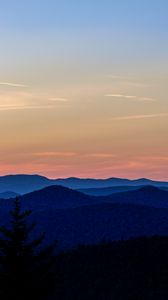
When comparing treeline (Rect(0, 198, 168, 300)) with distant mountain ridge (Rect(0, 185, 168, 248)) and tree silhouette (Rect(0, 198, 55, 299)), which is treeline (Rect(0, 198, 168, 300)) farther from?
distant mountain ridge (Rect(0, 185, 168, 248))

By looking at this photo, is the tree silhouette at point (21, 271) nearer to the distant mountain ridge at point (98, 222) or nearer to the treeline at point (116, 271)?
the treeline at point (116, 271)

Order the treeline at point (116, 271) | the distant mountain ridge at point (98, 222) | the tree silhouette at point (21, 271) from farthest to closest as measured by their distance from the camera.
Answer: the distant mountain ridge at point (98, 222) → the treeline at point (116, 271) → the tree silhouette at point (21, 271)

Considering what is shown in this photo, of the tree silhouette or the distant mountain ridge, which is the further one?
the distant mountain ridge

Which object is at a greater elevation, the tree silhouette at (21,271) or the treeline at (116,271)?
the tree silhouette at (21,271)

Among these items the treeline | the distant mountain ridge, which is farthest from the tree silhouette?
the distant mountain ridge

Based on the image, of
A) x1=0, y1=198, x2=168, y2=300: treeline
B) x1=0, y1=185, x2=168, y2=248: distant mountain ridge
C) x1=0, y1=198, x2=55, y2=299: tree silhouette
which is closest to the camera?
x1=0, y1=198, x2=55, y2=299: tree silhouette

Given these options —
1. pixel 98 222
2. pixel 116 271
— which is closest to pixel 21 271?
pixel 116 271

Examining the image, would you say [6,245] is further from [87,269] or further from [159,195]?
[159,195]

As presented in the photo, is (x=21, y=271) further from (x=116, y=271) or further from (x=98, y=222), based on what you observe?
(x=98, y=222)

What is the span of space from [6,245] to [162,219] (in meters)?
83.0

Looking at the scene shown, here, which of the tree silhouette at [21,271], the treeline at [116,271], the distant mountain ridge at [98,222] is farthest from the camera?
the distant mountain ridge at [98,222]

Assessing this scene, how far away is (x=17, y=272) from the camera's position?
14.4 m

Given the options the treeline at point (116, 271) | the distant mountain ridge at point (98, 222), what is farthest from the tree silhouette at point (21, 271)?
the distant mountain ridge at point (98, 222)

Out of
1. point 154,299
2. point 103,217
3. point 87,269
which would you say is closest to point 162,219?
point 103,217
